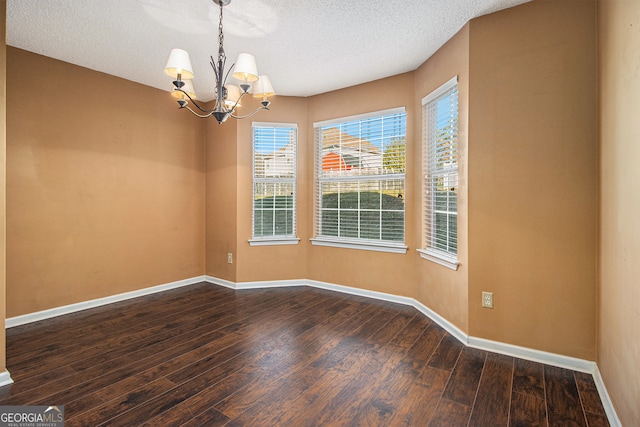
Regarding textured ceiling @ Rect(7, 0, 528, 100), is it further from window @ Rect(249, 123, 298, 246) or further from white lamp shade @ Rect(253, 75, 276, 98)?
window @ Rect(249, 123, 298, 246)

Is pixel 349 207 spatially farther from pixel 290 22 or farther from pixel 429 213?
pixel 290 22

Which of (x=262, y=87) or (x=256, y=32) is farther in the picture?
(x=256, y=32)

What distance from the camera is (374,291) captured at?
4000 millimetres

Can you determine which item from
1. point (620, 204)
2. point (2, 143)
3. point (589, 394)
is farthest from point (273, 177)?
point (589, 394)

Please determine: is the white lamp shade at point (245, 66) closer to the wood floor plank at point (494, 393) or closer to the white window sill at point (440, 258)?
the white window sill at point (440, 258)

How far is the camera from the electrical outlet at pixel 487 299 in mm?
2613

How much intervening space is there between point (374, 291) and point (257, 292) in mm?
1508

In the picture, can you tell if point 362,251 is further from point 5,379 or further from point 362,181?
point 5,379

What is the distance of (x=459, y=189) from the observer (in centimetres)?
282

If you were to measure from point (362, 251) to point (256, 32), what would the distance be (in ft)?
8.66

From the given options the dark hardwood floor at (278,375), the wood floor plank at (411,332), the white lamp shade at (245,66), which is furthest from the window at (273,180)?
the white lamp shade at (245,66)

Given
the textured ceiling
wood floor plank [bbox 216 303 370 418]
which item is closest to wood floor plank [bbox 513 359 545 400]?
wood floor plank [bbox 216 303 370 418]

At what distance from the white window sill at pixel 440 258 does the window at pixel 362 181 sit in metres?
0.36

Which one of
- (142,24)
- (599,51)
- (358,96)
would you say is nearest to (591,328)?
(599,51)
